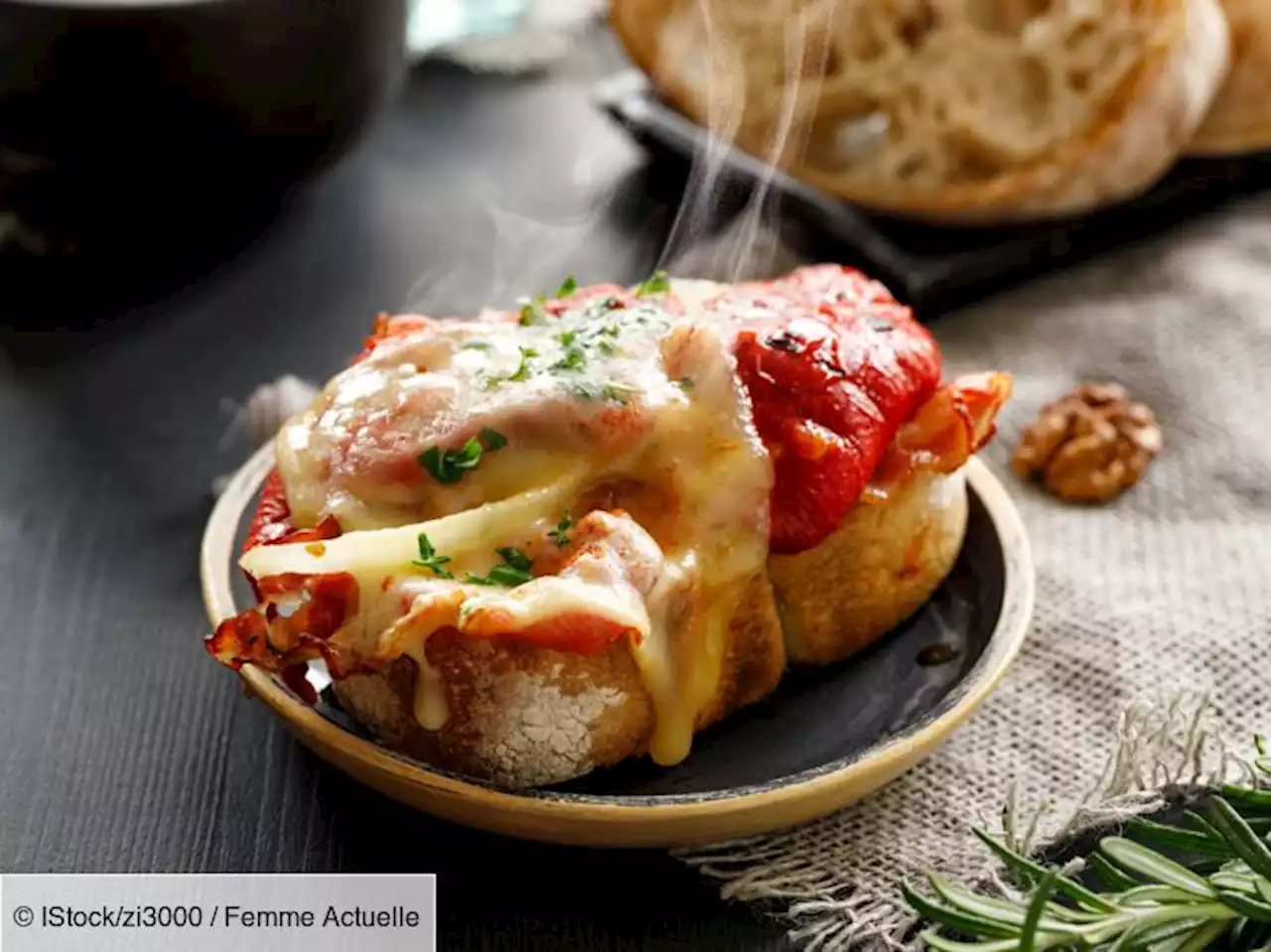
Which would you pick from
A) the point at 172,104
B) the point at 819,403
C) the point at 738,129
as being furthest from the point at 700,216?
the point at 819,403

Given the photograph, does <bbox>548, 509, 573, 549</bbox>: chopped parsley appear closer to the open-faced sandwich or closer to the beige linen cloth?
the open-faced sandwich

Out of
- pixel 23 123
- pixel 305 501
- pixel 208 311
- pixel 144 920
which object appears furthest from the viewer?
pixel 208 311

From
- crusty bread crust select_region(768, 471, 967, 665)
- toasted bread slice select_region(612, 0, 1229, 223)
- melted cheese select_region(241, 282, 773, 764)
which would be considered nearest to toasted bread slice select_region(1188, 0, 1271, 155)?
toasted bread slice select_region(612, 0, 1229, 223)

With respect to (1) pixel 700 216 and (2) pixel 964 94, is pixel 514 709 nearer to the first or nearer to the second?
(1) pixel 700 216

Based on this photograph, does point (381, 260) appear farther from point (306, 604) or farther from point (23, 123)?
point (306, 604)

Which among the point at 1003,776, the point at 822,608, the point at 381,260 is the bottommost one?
the point at 381,260

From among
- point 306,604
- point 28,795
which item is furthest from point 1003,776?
point 28,795
